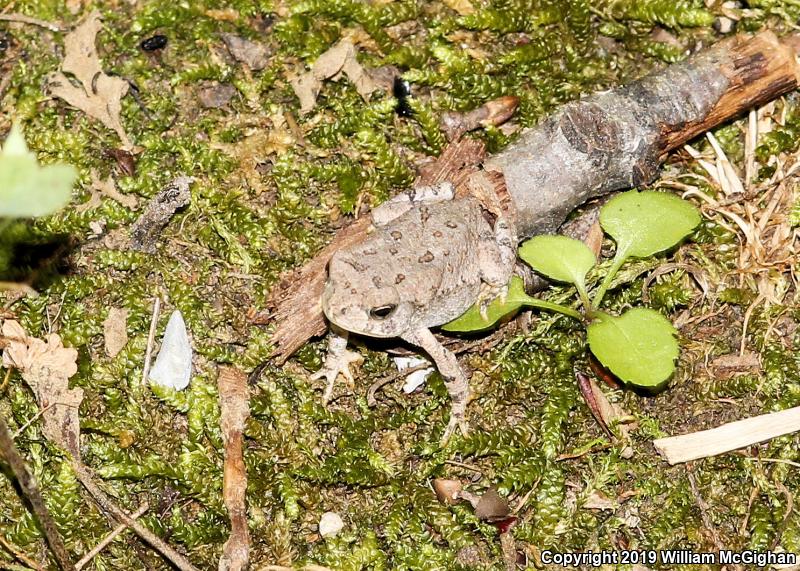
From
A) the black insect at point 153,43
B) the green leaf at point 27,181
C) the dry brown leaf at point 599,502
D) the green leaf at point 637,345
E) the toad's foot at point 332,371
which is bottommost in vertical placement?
the dry brown leaf at point 599,502

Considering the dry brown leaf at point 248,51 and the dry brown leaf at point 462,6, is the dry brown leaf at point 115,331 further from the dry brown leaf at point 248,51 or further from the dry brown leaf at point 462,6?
the dry brown leaf at point 462,6

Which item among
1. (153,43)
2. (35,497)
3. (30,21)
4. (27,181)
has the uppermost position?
(27,181)

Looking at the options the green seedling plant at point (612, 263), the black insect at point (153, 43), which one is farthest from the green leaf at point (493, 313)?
the black insect at point (153, 43)

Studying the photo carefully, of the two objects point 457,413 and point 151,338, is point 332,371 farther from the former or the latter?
point 151,338

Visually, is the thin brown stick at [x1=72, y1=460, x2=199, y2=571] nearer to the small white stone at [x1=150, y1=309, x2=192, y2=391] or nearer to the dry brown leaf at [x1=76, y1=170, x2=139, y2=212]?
the small white stone at [x1=150, y1=309, x2=192, y2=391]

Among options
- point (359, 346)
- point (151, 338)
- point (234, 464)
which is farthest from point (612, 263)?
A: point (151, 338)

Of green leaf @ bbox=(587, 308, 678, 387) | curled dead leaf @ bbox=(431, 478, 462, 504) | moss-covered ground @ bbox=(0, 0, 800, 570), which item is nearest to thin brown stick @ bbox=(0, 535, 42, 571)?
moss-covered ground @ bbox=(0, 0, 800, 570)

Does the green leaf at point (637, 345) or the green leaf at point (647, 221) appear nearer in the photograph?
the green leaf at point (637, 345)
